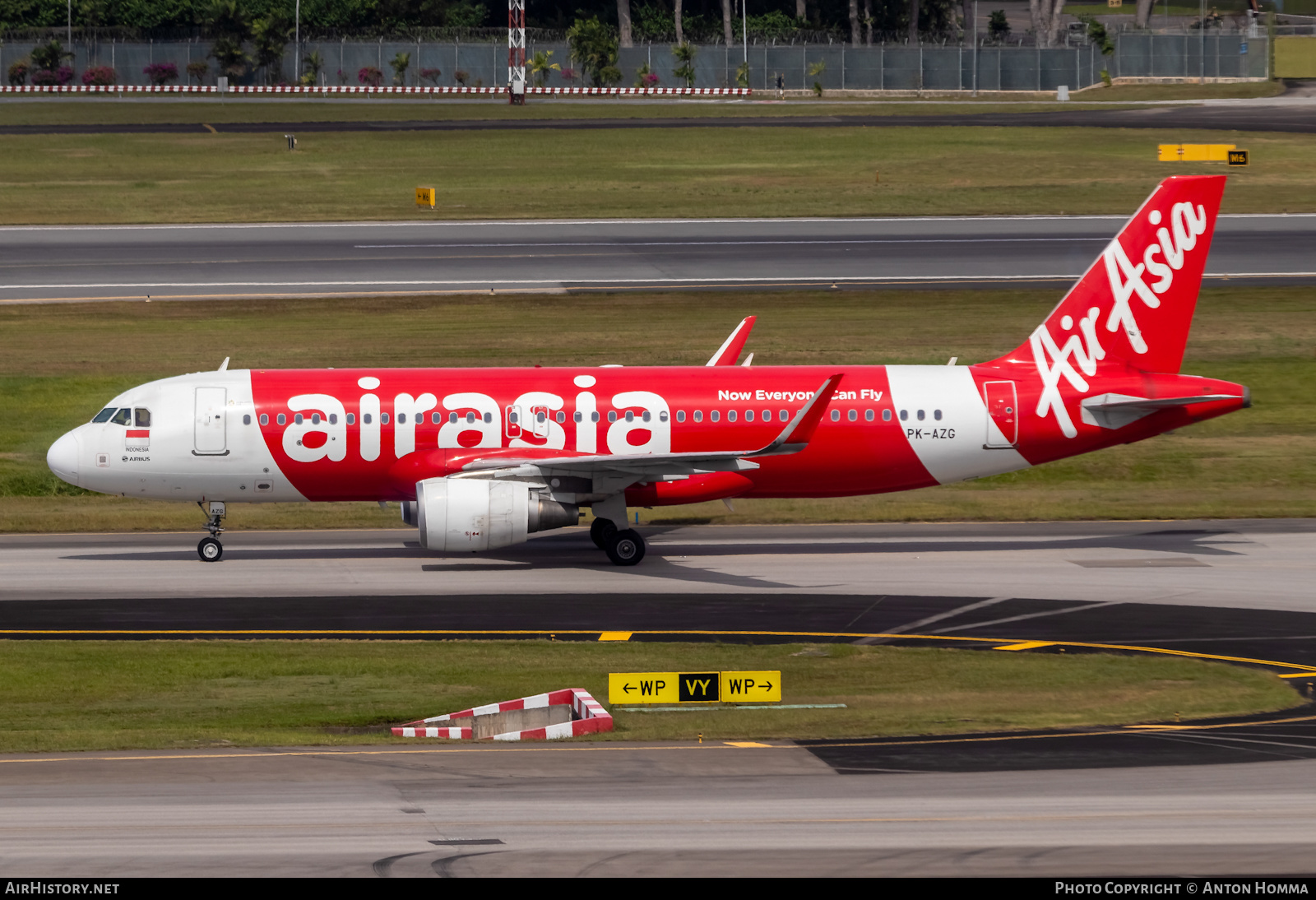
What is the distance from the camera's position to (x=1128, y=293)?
38.6 m

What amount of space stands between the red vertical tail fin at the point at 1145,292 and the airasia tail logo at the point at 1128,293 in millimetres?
20

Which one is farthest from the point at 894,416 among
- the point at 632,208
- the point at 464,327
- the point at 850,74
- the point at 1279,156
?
the point at 850,74

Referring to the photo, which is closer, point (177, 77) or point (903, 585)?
point (903, 585)

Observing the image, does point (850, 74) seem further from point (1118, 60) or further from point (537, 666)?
point (537, 666)

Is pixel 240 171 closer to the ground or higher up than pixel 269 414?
higher up

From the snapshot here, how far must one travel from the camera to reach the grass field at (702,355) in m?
44.2

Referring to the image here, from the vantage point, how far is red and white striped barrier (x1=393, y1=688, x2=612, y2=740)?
79.4ft

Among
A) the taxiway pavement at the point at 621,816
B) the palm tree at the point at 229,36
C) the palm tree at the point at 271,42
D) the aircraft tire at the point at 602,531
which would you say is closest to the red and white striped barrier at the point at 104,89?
the palm tree at the point at 229,36

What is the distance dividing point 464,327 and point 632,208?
28671 millimetres

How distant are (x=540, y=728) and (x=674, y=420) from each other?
13.8 meters

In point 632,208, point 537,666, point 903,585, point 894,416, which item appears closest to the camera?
point 537,666

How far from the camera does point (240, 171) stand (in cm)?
9944

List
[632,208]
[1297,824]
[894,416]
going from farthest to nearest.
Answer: [632,208]
[894,416]
[1297,824]

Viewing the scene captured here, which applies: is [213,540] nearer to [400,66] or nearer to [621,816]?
[621,816]
